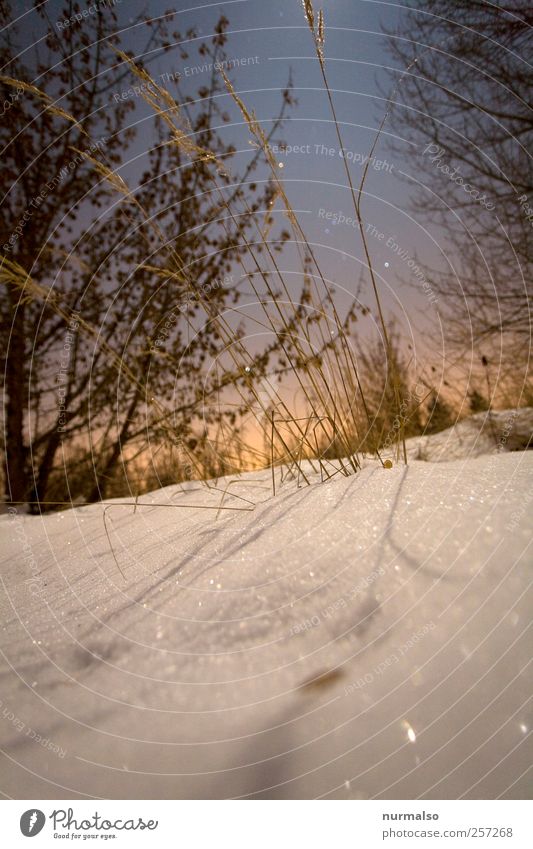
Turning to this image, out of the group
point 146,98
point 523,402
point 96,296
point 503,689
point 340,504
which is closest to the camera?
point 503,689

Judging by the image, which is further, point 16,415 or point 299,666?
point 16,415

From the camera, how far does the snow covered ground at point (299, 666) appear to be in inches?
21.7

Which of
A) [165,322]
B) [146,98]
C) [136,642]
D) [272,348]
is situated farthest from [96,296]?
[136,642]

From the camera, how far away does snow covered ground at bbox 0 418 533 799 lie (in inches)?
21.7

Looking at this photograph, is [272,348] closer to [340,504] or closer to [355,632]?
[340,504]

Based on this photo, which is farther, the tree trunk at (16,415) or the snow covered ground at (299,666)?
the tree trunk at (16,415)

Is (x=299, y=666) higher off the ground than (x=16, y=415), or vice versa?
(x=16, y=415)

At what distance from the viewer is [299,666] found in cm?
64

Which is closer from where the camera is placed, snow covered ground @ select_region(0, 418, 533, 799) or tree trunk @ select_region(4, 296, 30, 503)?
snow covered ground @ select_region(0, 418, 533, 799)

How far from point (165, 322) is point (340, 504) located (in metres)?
3.57

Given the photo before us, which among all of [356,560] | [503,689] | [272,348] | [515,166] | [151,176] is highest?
[151,176]

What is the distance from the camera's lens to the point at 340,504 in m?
1.09

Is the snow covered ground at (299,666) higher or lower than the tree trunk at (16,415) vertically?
lower

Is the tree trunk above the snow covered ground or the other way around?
above
